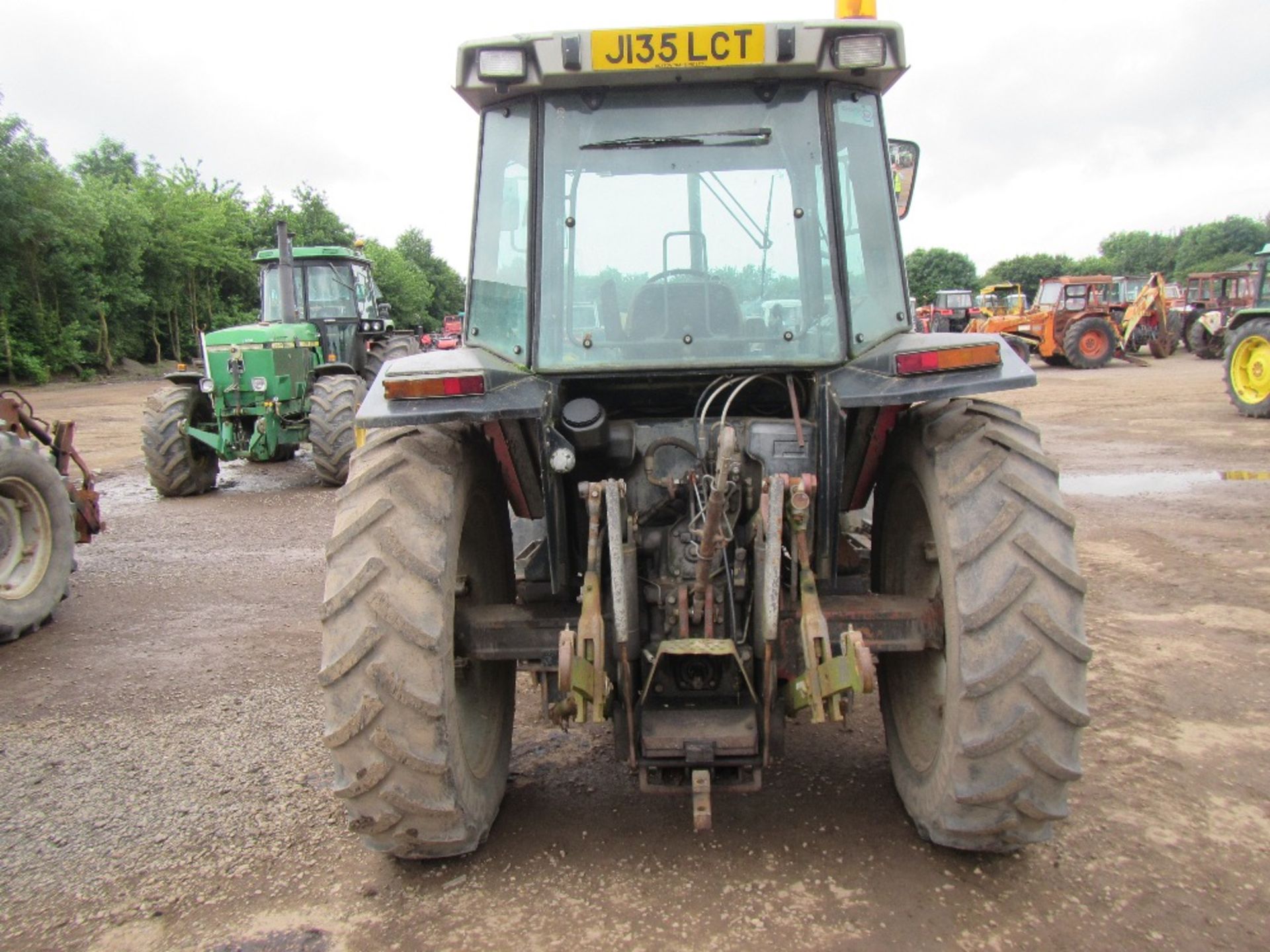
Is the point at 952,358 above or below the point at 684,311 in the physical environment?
below

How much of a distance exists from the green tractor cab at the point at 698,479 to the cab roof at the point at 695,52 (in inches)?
0.4

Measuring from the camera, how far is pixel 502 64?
298 centimetres

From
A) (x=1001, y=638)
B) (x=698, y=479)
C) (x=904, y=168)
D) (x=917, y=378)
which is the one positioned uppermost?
(x=904, y=168)

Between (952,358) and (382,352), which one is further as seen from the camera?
(382,352)

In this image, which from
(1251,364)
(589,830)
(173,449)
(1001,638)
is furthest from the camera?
(1251,364)

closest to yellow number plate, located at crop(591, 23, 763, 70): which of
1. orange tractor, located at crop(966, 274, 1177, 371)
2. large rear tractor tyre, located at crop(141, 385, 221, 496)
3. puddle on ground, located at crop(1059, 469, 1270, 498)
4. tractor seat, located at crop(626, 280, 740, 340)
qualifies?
tractor seat, located at crop(626, 280, 740, 340)

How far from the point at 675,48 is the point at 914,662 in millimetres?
2116

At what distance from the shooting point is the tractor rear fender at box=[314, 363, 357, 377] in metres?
10.8

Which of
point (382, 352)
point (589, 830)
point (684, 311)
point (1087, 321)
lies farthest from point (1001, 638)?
point (1087, 321)

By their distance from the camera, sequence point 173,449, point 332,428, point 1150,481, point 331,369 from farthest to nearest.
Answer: point 331,369 → point 173,449 → point 332,428 → point 1150,481

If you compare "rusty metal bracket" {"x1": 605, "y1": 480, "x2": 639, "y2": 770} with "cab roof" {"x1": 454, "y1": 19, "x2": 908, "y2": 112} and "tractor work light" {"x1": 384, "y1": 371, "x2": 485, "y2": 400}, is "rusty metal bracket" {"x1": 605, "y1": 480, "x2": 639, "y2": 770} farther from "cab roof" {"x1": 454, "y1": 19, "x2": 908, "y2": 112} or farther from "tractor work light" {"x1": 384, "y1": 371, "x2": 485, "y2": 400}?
"cab roof" {"x1": 454, "y1": 19, "x2": 908, "y2": 112}

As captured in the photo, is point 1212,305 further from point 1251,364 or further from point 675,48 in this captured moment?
point 675,48

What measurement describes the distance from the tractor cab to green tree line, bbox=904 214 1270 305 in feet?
152

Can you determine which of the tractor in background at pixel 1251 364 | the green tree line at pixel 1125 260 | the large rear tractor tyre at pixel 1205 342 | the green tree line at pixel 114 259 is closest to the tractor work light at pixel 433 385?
the tractor in background at pixel 1251 364
